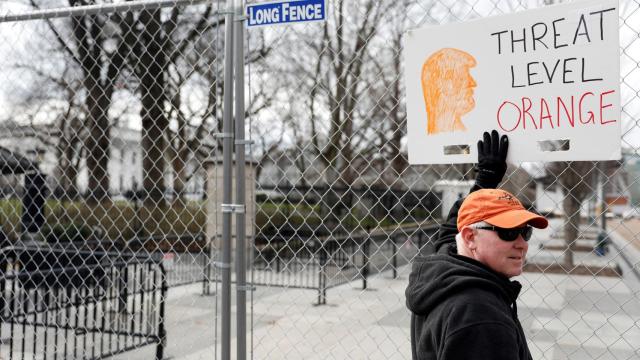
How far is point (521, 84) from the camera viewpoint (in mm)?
2475

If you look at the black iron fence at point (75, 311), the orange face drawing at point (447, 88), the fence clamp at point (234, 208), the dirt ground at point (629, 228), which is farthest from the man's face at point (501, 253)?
the black iron fence at point (75, 311)

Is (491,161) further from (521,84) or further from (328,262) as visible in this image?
(328,262)

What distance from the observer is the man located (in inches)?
63.9

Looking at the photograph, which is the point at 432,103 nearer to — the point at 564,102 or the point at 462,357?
the point at 564,102

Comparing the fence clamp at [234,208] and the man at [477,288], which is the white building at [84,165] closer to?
the fence clamp at [234,208]

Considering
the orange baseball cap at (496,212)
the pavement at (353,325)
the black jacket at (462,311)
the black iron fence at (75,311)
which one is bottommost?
the pavement at (353,325)

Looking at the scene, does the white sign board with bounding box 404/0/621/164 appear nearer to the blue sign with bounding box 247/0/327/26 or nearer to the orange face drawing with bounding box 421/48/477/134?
the orange face drawing with bounding box 421/48/477/134

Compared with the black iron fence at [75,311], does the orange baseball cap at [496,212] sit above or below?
above

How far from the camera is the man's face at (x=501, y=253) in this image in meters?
1.83

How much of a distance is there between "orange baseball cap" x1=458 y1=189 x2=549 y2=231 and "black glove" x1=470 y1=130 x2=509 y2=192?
1.47 ft

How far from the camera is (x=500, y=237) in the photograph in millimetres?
1843

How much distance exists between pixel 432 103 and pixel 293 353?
5.06 meters

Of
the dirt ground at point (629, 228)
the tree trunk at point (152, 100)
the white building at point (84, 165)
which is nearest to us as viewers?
the dirt ground at point (629, 228)

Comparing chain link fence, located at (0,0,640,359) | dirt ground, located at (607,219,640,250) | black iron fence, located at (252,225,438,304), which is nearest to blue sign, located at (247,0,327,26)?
chain link fence, located at (0,0,640,359)
